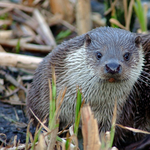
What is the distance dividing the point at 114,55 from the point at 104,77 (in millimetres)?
185

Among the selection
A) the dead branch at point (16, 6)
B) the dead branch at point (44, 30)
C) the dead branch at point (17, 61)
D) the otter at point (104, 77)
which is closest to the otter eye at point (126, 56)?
the otter at point (104, 77)

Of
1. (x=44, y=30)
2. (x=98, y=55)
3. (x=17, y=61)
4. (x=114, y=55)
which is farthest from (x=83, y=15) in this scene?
(x=114, y=55)

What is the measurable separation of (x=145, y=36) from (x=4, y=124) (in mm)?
1654

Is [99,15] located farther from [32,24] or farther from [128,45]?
[128,45]

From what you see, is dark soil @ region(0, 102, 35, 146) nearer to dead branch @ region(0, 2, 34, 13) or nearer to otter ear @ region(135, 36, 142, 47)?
otter ear @ region(135, 36, 142, 47)

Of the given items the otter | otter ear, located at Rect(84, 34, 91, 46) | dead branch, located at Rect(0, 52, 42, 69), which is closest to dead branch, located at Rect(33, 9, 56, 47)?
dead branch, located at Rect(0, 52, 42, 69)

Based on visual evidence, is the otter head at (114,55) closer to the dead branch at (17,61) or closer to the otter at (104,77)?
the otter at (104,77)

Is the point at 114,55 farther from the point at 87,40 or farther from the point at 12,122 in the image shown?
the point at 12,122

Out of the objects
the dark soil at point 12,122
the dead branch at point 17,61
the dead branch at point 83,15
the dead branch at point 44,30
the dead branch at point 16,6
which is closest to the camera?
the dark soil at point 12,122

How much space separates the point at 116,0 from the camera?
434 centimetres

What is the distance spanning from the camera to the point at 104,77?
2566 millimetres

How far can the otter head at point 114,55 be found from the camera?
2.51 metres

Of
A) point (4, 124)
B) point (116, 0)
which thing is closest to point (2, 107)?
point (4, 124)

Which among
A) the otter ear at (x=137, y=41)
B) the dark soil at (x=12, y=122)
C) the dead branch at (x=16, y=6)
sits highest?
the dead branch at (x=16, y=6)
